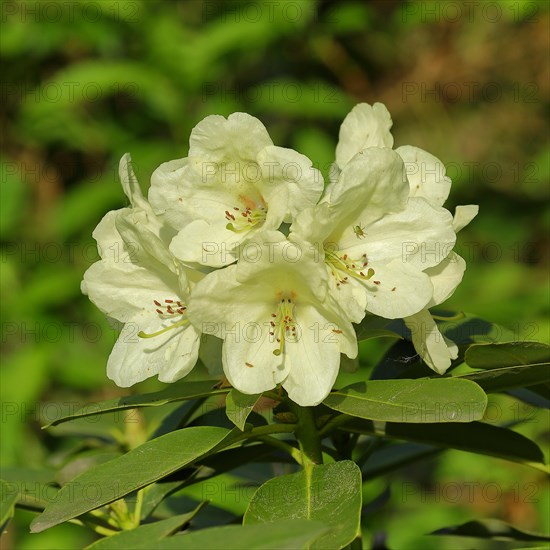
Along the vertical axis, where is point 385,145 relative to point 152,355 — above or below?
above

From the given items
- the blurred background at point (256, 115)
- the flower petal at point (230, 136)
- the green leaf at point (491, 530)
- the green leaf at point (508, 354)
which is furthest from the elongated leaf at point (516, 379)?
the blurred background at point (256, 115)

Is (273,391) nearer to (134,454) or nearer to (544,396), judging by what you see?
(134,454)

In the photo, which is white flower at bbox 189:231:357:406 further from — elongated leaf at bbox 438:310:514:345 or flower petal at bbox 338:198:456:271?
elongated leaf at bbox 438:310:514:345

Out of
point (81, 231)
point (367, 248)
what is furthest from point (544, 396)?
point (81, 231)

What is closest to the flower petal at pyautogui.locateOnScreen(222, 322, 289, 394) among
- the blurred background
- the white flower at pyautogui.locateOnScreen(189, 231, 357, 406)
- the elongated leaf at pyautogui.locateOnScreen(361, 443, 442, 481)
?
the white flower at pyautogui.locateOnScreen(189, 231, 357, 406)

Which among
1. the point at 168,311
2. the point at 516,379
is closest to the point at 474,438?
the point at 516,379

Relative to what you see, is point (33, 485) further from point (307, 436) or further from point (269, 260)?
point (269, 260)

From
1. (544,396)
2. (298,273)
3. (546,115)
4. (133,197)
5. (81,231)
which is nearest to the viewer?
(298,273)
